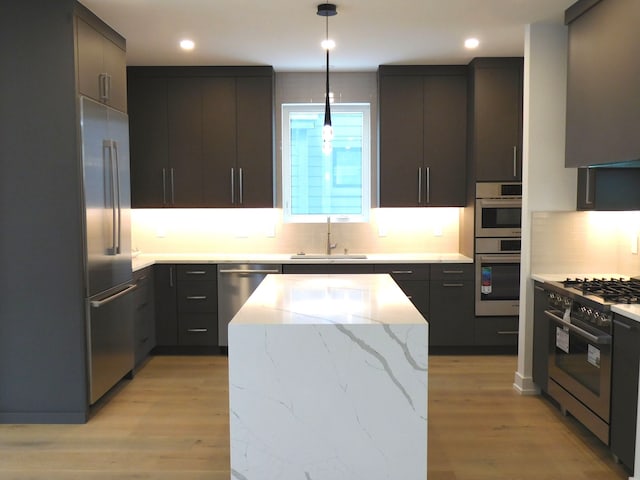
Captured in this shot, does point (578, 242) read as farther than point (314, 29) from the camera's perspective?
No

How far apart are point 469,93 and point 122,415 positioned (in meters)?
3.94

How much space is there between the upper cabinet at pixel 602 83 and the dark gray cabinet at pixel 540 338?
0.91 metres

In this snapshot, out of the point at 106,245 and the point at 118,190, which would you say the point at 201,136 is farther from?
the point at 106,245

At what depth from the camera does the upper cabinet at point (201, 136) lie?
5.37 metres

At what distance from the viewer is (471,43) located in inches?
182

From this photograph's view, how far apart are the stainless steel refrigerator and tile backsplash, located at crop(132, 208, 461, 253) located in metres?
1.44

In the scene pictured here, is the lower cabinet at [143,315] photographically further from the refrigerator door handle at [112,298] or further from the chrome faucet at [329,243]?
the chrome faucet at [329,243]

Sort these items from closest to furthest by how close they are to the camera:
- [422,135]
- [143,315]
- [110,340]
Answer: [110,340], [143,315], [422,135]

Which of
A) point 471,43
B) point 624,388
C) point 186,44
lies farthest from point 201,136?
point 624,388

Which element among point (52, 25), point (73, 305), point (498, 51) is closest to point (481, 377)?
point (498, 51)

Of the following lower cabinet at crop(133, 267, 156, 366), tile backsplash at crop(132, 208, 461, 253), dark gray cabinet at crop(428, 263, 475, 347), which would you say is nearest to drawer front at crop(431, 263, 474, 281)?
dark gray cabinet at crop(428, 263, 475, 347)

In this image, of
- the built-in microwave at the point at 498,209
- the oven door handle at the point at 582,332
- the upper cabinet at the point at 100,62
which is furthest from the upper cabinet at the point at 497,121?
the upper cabinet at the point at 100,62

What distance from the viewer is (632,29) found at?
2.99 meters

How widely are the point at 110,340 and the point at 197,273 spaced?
4.31 ft
